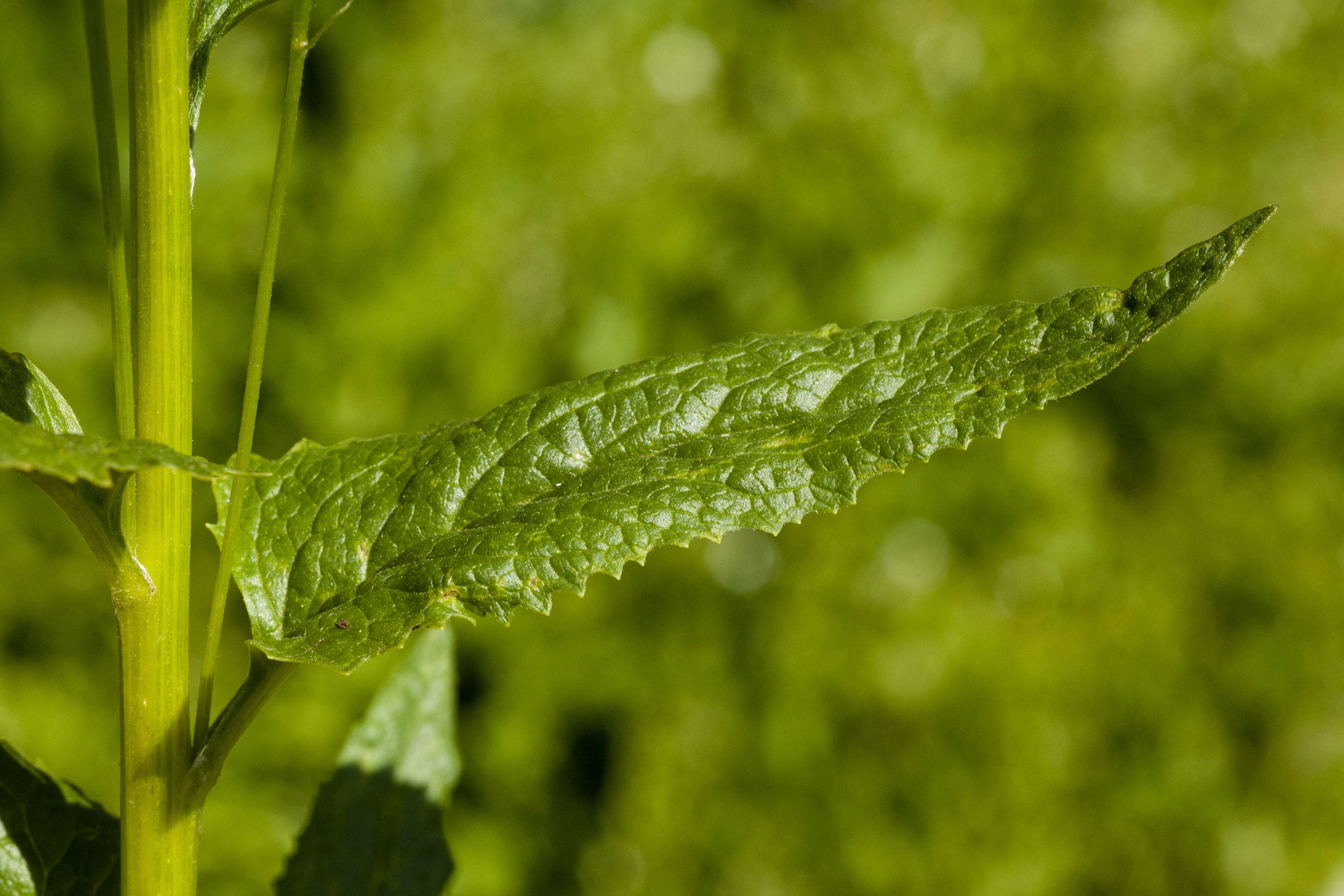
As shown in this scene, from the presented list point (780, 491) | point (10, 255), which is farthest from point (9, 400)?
point (10, 255)

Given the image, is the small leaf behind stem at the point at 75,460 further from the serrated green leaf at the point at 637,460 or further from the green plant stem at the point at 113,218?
the serrated green leaf at the point at 637,460

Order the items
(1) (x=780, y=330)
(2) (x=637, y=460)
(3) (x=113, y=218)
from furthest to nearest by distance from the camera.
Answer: (1) (x=780, y=330), (2) (x=637, y=460), (3) (x=113, y=218)

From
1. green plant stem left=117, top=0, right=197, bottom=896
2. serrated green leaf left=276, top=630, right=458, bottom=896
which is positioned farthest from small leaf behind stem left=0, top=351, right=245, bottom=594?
serrated green leaf left=276, top=630, right=458, bottom=896

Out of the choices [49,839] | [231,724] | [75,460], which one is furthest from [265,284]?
[49,839]

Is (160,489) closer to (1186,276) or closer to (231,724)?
(231,724)

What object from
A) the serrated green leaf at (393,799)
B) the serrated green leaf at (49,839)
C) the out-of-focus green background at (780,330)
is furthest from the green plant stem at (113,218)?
the out-of-focus green background at (780,330)

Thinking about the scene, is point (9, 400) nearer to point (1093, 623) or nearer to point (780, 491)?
point (780, 491)

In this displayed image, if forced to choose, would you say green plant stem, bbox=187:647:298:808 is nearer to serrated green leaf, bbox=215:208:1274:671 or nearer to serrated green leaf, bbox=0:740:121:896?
serrated green leaf, bbox=215:208:1274:671
